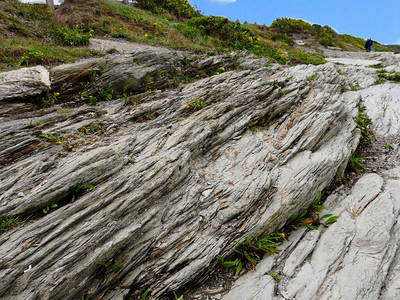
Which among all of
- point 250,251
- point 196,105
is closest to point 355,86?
point 196,105

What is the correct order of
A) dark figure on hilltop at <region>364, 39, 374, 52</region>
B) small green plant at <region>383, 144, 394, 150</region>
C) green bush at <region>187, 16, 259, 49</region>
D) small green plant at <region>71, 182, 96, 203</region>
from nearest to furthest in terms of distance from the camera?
small green plant at <region>71, 182, 96, 203</region>, small green plant at <region>383, 144, 394, 150</region>, green bush at <region>187, 16, 259, 49</region>, dark figure on hilltop at <region>364, 39, 374, 52</region>

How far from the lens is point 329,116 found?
1116 cm

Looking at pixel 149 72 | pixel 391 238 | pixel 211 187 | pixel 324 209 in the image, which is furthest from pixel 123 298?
pixel 149 72

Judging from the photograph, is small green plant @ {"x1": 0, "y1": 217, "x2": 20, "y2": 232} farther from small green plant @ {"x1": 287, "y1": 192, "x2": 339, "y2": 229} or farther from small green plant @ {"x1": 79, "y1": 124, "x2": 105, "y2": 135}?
small green plant @ {"x1": 287, "y1": 192, "x2": 339, "y2": 229}

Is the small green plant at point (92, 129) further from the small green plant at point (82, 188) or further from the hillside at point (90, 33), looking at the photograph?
the hillside at point (90, 33)

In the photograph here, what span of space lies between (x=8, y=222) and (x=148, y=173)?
3.46 metres

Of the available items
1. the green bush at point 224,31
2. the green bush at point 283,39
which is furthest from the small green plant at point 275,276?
the green bush at point 283,39

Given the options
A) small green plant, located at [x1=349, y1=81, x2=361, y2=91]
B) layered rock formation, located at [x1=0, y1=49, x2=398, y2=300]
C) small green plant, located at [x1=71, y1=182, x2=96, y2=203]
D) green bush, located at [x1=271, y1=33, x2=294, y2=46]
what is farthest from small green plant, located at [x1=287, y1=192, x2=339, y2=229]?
green bush, located at [x1=271, y1=33, x2=294, y2=46]

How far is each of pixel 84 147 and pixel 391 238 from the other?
33.1ft

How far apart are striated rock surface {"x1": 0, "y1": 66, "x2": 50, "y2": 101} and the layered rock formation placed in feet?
1.46

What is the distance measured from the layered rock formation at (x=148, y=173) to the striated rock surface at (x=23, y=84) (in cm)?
45

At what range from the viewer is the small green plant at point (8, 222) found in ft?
17.5

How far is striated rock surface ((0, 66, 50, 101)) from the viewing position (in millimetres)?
9203

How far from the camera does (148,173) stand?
712 centimetres
